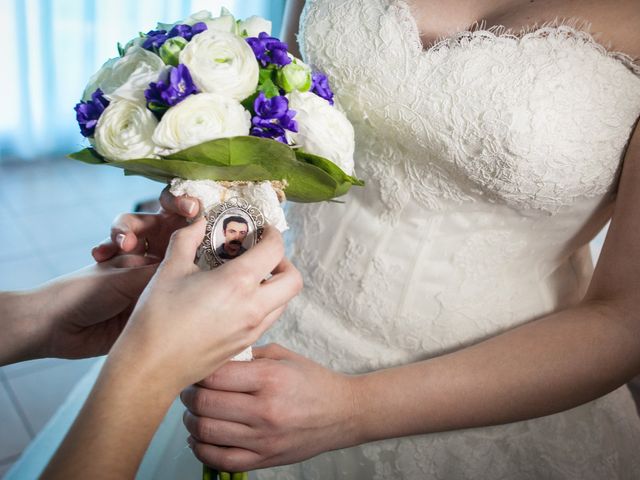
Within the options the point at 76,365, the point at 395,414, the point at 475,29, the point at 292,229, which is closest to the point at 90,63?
the point at 76,365

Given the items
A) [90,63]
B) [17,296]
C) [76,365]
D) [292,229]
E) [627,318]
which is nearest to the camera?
[627,318]

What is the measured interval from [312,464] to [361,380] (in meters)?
0.30

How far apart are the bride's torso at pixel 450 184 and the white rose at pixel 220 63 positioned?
1.33 ft

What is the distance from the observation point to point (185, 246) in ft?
2.68

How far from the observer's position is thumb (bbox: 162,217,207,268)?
801mm

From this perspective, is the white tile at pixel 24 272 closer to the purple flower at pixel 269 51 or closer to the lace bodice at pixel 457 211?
the lace bodice at pixel 457 211

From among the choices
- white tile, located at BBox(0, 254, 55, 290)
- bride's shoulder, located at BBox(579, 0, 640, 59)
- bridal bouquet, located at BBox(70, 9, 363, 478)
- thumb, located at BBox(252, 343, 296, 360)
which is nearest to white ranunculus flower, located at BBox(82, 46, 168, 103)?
bridal bouquet, located at BBox(70, 9, 363, 478)

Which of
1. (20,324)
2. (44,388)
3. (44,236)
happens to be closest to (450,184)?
(20,324)

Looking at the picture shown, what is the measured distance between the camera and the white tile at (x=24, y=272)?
9.60 ft

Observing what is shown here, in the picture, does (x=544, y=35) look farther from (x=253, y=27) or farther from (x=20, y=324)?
(x=20, y=324)

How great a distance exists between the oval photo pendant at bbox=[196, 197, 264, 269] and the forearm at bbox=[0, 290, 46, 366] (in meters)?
0.49

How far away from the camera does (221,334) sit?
0.77m

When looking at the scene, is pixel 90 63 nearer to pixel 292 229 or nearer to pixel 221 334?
pixel 292 229

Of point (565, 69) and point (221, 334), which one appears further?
point (565, 69)
